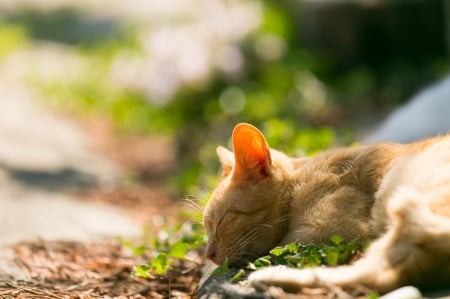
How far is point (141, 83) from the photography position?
7.88 meters

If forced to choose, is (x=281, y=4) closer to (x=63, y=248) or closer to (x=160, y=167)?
(x=160, y=167)

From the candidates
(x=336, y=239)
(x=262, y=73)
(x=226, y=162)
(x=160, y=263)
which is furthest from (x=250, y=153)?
(x=262, y=73)

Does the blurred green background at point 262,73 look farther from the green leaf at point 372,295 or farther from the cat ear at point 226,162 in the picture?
the green leaf at point 372,295

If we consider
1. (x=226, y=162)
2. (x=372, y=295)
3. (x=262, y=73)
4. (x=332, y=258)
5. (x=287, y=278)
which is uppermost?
(x=262, y=73)

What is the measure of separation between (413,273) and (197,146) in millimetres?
5025

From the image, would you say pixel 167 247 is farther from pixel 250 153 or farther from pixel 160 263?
pixel 250 153

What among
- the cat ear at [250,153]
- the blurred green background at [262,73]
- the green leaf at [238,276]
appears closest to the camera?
the green leaf at [238,276]

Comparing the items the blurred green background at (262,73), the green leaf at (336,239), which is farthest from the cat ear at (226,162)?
the blurred green background at (262,73)

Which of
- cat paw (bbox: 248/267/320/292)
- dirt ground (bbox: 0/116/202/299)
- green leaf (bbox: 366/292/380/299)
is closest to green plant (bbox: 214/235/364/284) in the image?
cat paw (bbox: 248/267/320/292)

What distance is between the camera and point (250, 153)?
315 centimetres

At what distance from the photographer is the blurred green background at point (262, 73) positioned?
7363mm

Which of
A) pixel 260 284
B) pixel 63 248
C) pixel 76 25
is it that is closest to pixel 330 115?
pixel 63 248

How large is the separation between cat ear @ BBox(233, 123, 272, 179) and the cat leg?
2.04 feet

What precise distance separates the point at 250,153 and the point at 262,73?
16.6ft
